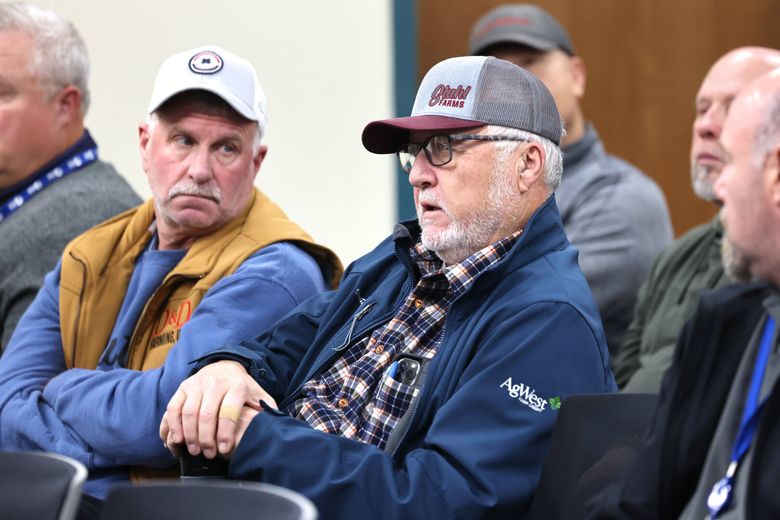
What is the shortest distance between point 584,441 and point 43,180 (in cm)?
221

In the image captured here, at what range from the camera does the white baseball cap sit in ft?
9.68

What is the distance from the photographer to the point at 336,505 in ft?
7.16

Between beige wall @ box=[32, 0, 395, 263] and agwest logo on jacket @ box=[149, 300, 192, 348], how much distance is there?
6.90ft

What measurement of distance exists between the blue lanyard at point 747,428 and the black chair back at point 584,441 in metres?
0.24

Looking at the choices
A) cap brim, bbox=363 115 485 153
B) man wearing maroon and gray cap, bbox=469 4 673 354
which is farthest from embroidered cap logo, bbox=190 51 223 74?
man wearing maroon and gray cap, bbox=469 4 673 354

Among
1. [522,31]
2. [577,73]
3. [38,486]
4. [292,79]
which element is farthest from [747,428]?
[292,79]

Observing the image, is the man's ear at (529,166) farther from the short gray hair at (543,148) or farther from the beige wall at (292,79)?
the beige wall at (292,79)

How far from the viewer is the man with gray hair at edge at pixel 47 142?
139 inches

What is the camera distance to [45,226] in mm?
3494

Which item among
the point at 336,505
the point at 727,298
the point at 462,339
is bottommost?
the point at 336,505

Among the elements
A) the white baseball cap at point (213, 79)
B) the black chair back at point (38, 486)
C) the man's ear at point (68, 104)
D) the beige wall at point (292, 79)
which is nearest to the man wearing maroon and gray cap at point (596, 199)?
the beige wall at point (292, 79)

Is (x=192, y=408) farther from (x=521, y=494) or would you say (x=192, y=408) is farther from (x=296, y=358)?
(x=521, y=494)

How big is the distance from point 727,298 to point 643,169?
12.5ft

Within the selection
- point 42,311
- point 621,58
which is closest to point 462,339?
point 42,311
